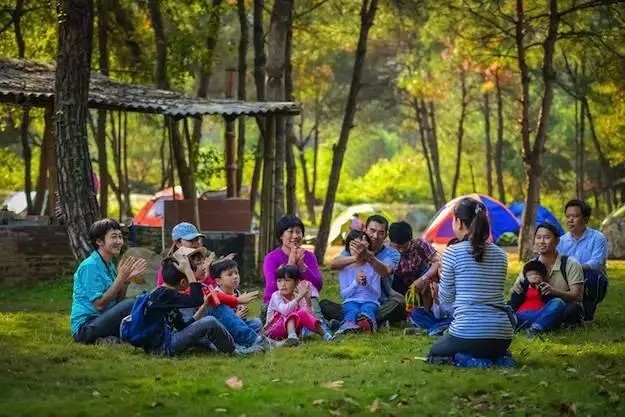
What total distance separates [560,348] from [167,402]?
3887 mm

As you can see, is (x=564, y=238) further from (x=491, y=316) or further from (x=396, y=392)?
(x=396, y=392)

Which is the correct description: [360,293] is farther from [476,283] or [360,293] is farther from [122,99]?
[122,99]

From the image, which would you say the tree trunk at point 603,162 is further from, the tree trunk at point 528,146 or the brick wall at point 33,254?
the brick wall at point 33,254

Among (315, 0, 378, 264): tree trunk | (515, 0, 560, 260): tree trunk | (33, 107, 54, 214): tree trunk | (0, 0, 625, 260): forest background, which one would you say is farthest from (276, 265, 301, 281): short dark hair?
(515, 0, 560, 260): tree trunk

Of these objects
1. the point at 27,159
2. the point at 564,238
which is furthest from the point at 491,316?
the point at 27,159

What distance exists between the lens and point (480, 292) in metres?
7.97

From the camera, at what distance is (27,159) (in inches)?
898

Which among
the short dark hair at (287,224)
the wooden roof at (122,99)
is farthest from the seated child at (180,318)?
the wooden roof at (122,99)

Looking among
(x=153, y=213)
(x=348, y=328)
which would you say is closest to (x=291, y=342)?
(x=348, y=328)

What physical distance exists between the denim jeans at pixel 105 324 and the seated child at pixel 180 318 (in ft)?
1.44

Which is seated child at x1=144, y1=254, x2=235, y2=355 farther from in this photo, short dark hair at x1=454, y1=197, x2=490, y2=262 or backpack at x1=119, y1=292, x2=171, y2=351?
short dark hair at x1=454, y1=197, x2=490, y2=262

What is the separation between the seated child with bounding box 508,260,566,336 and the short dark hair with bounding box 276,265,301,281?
2.21m

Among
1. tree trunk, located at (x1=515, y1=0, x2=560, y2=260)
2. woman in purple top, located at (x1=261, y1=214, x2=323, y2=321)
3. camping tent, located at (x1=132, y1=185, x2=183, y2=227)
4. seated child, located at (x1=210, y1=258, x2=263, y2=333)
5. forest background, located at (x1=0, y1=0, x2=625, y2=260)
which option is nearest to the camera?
seated child, located at (x1=210, y1=258, x2=263, y2=333)

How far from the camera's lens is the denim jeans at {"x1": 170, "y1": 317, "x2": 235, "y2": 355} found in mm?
8680
